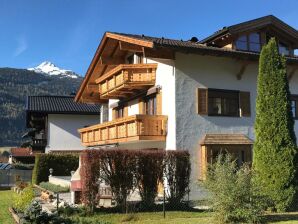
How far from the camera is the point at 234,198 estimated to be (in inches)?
531

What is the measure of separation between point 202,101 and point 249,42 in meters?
4.58

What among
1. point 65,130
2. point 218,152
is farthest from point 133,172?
point 65,130

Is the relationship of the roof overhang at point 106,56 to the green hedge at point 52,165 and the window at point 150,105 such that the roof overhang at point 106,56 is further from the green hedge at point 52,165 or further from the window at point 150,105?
the green hedge at point 52,165

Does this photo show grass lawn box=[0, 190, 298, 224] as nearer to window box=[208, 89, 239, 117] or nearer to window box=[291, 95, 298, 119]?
window box=[208, 89, 239, 117]

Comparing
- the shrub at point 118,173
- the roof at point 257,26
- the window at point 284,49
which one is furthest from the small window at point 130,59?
the shrub at point 118,173

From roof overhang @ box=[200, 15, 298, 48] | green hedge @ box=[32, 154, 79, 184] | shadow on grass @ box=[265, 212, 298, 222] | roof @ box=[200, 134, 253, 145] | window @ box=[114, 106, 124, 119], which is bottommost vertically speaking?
shadow on grass @ box=[265, 212, 298, 222]

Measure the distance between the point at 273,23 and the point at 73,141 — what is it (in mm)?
27685

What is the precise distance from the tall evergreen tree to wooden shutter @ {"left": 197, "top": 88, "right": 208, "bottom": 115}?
4.08 m

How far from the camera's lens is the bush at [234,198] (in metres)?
13.5

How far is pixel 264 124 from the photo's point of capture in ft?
57.8

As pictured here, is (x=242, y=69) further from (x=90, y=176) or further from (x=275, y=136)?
(x=90, y=176)

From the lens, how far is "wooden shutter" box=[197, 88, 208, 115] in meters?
21.8

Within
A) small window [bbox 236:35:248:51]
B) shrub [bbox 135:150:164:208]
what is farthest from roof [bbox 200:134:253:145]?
small window [bbox 236:35:248:51]

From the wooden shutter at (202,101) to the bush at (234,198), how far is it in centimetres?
813
